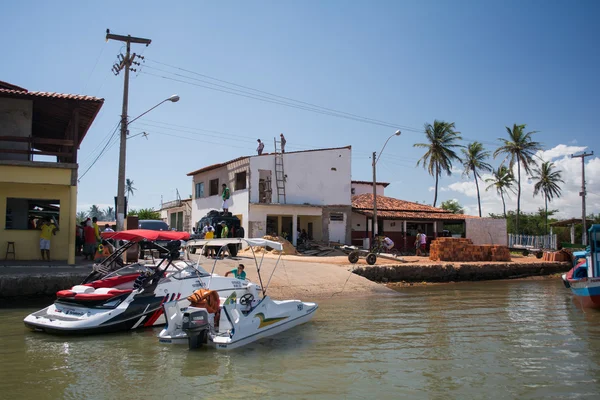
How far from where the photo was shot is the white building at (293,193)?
30.5 meters

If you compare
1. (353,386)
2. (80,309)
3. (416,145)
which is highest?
(416,145)

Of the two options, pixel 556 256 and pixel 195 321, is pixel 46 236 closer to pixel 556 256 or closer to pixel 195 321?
pixel 195 321

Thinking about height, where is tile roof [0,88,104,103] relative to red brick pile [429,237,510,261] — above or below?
above

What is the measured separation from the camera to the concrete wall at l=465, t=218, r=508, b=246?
3756 cm

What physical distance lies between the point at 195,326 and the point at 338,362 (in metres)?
2.95

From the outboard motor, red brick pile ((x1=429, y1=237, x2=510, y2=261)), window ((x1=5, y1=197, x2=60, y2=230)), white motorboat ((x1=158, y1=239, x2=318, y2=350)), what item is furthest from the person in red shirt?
red brick pile ((x1=429, y1=237, x2=510, y2=261))

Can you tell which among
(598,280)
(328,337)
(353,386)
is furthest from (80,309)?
(598,280)

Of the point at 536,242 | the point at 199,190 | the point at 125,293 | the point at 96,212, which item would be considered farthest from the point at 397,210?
the point at 96,212

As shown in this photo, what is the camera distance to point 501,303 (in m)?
18.1

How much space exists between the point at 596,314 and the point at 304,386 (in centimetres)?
1214

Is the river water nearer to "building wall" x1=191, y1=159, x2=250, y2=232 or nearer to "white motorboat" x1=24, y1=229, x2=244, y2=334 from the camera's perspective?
"white motorboat" x1=24, y1=229, x2=244, y2=334

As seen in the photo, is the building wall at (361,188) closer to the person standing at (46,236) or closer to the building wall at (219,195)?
the building wall at (219,195)

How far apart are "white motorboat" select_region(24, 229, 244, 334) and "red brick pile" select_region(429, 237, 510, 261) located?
63.2 feet

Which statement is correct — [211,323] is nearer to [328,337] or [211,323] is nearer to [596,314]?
[328,337]
